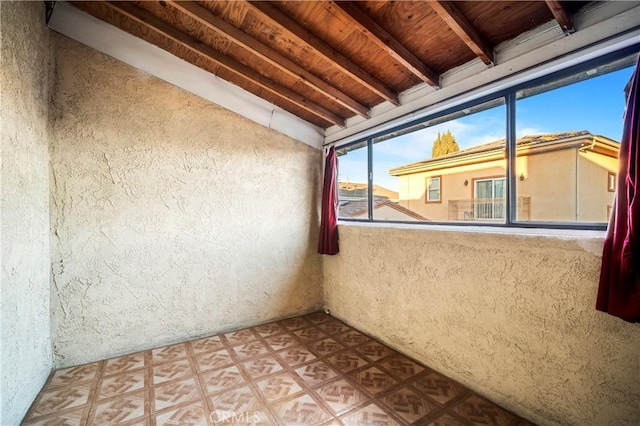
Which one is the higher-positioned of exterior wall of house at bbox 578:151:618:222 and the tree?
the tree

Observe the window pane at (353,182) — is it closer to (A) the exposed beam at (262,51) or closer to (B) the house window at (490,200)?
(A) the exposed beam at (262,51)

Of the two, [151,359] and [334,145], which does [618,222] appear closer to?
[334,145]

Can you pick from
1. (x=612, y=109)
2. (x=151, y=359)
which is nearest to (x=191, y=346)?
(x=151, y=359)

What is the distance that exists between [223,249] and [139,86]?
183 centimetres

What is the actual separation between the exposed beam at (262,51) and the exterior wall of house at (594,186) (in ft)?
6.18

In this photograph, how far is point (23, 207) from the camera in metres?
1.83

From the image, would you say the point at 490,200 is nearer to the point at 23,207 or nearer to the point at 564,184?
the point at 564,184

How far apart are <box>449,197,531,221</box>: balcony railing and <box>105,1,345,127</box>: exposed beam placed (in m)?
1.63

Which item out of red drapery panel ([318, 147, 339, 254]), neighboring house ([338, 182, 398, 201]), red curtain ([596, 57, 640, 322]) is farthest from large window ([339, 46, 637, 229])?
red drapery panel ([318, 147, 339, 254])

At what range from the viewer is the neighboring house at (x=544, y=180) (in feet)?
5.46

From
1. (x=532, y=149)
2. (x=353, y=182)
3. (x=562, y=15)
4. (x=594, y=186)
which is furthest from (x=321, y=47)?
(x=594, y=186)

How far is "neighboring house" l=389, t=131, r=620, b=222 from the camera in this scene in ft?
5.46

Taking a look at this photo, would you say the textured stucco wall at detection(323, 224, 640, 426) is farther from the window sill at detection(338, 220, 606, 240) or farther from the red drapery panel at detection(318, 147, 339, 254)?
the red drapery panel at detection(318, 147, 339, 254)

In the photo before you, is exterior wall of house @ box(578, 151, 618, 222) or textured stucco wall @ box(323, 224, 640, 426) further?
exterior wall of house @ box(578, 151, 618, 222)
